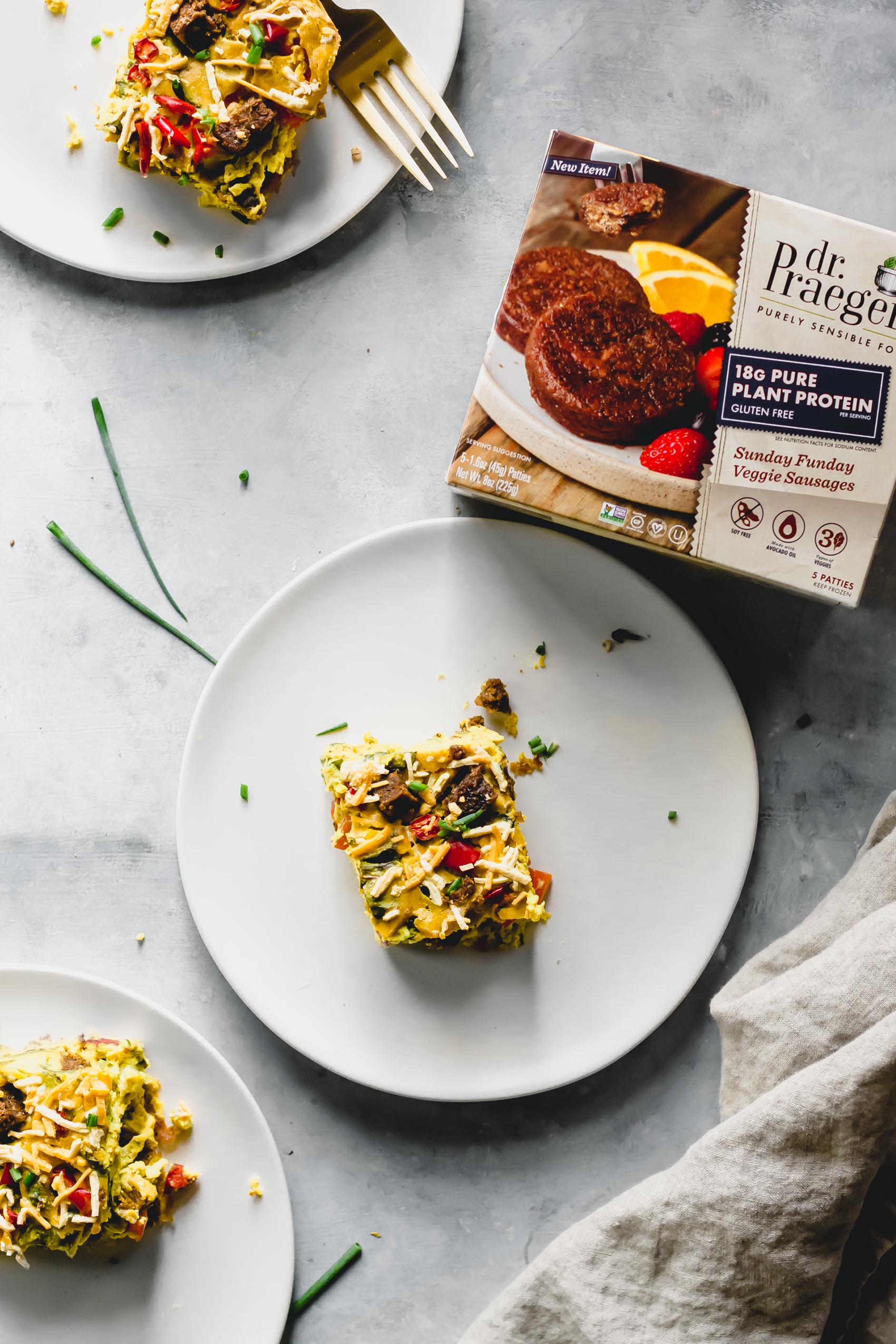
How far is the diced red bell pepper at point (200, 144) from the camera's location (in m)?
2.06

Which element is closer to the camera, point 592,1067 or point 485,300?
point 592,1067

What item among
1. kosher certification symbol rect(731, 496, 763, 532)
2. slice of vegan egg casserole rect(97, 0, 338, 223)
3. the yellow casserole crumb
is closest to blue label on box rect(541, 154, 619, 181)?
slice of vegan egg casserole rect(97, 0, 338, 223)

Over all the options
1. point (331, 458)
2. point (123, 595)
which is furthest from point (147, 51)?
point (123, 595)

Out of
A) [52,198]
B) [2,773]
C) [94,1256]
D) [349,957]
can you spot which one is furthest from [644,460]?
[94,1256]

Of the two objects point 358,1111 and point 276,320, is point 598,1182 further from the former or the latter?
point 276,320

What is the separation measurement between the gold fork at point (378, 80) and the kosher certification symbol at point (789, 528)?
1.13m

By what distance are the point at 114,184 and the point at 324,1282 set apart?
2619 mm

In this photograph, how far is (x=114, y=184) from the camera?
2.26 m

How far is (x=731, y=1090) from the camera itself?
6.65 ft

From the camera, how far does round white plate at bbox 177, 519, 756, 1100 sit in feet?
7.24

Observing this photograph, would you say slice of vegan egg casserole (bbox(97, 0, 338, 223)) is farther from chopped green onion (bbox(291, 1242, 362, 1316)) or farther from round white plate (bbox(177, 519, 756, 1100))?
chopped green onion (bbox(291, 1242, 362, 1316))

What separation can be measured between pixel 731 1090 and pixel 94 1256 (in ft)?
4.87

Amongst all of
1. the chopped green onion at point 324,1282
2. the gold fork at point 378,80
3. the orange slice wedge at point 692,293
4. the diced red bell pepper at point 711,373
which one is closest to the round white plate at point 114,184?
the gold fork at point 378,80

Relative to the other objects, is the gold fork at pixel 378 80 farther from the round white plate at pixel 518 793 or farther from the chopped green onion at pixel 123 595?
the chopped green onion at pixel 123 595
